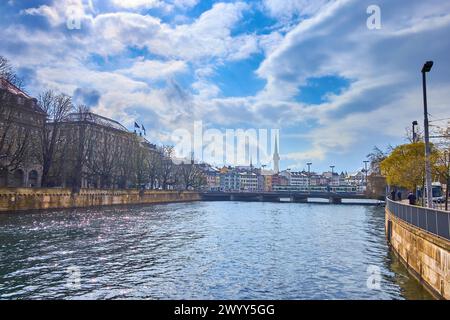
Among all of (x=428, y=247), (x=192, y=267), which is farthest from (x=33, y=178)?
(x=428, y=247)

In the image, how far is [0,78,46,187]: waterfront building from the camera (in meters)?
54.3

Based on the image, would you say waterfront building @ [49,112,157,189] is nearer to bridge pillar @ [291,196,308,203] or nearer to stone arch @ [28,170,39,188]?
stone arch @ [28,170,39,188]

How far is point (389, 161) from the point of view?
202ft

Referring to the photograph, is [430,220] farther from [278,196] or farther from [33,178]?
[278,196]

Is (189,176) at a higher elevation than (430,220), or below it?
higher

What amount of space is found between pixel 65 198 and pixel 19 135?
1531 cm

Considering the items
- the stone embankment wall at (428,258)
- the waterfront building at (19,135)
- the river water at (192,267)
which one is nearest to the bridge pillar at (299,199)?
the waterfront building at (19,135)

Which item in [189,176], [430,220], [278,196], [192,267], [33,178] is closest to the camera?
[430,220]

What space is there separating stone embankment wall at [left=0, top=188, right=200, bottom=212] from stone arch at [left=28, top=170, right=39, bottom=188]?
16.6 m

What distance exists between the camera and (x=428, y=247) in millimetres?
16078

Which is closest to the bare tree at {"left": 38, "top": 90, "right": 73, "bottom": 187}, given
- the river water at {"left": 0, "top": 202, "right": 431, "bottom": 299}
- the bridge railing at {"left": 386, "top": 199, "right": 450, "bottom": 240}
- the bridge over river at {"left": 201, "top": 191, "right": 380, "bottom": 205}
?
the river water at {"left": 0, "top": 202, "right": 431, "bottom": 299}
